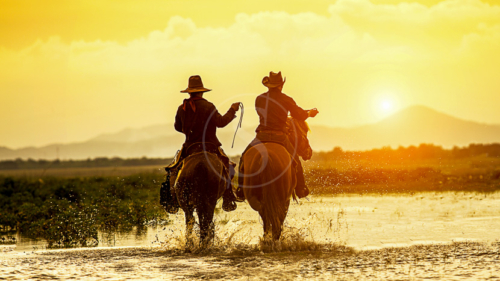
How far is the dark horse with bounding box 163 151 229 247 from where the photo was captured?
11.7 meters

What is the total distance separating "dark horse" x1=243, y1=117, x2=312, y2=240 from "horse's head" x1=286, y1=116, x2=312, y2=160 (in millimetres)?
731

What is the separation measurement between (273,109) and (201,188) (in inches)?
70.1

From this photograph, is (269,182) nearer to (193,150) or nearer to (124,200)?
(193,150)

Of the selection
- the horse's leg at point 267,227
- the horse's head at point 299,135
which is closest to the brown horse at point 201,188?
the horse's leg at point 267,227

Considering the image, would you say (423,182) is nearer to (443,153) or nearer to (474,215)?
(474,215)

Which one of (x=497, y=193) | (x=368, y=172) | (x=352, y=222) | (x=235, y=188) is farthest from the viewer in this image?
(x=368, y=172)

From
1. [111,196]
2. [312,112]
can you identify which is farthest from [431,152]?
[312,112]

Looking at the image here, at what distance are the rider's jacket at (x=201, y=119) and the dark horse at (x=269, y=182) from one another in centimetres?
73

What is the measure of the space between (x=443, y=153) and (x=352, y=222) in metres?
58.3

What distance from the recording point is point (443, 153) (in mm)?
72688

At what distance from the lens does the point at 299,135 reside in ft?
42.2

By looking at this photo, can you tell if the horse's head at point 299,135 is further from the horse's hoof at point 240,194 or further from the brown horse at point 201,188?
the brown horse at point 201,188

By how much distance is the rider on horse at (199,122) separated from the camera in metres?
12.2

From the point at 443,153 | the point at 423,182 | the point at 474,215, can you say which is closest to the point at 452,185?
the point at 423,182
